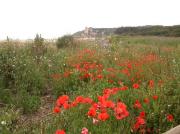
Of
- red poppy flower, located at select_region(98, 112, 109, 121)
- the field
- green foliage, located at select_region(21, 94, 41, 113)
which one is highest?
red poppy flower, located at select_region(98, 112, 109, 121)

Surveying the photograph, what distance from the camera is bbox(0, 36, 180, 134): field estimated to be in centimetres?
546

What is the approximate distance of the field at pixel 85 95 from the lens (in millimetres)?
5465

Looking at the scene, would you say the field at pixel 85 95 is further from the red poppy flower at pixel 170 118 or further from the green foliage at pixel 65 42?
the green foliage at pixel 65 42

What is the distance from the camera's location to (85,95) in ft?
24.8

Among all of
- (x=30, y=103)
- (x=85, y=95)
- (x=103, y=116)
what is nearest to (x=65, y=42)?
(x=30, y=103)

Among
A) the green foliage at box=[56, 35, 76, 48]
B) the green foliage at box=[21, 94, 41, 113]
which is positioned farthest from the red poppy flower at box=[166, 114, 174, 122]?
the green foliage at box=[56, 35, 76, 48]

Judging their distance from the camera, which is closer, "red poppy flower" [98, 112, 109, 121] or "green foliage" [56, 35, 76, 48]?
"red poppy flower" [98, 112, 109, 121]

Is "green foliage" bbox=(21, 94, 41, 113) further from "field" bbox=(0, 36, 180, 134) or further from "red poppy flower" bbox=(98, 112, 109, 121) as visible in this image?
"red poppy flower" bbox=(98, 112, 109, 121)

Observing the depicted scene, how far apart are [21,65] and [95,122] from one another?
486 centimetres

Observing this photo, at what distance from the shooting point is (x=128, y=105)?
631 cm

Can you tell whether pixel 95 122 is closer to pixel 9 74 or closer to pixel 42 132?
pixel 42 132

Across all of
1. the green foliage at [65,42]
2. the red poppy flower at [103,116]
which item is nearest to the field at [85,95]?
the red poppy flower at [103,116]

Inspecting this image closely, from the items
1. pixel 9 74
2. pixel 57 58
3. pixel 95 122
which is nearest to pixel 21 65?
pixel 9 74

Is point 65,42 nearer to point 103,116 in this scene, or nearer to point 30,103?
point 30,103
